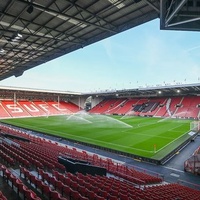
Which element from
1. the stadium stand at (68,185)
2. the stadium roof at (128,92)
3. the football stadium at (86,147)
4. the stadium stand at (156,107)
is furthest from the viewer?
the stadium roof at (128,92)

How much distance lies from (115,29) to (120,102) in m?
47.6

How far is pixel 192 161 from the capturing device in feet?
45.0

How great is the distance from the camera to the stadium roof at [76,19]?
27.6ft

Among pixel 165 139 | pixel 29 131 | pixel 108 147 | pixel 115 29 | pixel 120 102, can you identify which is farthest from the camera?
pixel 120 102

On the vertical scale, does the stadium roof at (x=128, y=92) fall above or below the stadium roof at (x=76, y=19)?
below

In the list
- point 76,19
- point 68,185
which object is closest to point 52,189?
point 68,185

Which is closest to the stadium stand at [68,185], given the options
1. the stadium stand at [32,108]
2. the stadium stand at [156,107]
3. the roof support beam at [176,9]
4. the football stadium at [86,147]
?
the football stadium at [86,147]

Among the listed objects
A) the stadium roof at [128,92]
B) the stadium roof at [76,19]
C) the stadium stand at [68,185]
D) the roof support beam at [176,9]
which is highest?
the stadium roof at [76,19]

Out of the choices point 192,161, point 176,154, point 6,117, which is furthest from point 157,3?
point 6,117

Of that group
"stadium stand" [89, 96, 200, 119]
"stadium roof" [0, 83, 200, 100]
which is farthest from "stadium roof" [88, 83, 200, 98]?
"stadium stand" [89, 96, 200, 119]

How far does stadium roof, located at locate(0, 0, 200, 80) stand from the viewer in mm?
8414

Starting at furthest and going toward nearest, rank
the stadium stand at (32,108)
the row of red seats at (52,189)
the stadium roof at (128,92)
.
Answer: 1. the stadium stand at (32,108)
2. the stadium roof at (128,92)
3. the row of red seats at (52,189)

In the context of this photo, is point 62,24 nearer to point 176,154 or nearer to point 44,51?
point 44,51

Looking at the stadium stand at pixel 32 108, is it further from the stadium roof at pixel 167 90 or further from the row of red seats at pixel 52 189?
the row of red seats at pixel 52 189
